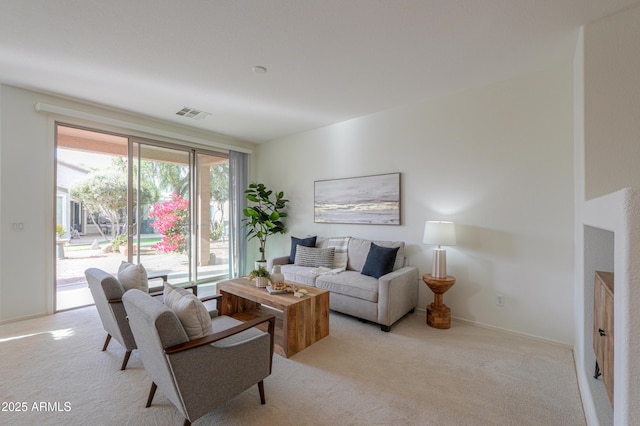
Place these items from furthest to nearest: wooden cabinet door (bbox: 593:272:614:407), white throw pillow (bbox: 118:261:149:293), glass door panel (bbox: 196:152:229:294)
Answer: glass door panel (bbox: 196:152:229:294), white throw pillow (bbox: 118:261:149:293), wooden cabinet door (bbox: 593:272:614:407)

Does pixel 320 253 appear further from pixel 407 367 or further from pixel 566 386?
pixel 566 386

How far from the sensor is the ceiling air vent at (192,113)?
3904 mm

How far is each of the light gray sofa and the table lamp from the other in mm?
367

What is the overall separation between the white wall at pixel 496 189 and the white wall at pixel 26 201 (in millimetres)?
4190

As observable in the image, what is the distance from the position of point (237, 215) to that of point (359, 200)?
102 inches

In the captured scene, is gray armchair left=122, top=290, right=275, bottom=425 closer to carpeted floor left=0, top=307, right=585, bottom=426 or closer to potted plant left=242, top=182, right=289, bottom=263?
carpeted floor left=0, top=307, right=585, bottom=426

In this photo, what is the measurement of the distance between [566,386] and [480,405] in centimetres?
78

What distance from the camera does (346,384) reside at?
6.75ft

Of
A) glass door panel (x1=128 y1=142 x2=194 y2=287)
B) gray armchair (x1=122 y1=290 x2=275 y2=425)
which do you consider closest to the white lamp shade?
gray armchair (x1=122 y1=290 x2=275 y2=425)

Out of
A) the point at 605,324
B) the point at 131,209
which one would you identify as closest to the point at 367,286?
the point at 605,324

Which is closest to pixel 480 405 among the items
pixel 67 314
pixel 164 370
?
pixel 164 370

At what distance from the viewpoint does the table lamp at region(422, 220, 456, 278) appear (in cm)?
302

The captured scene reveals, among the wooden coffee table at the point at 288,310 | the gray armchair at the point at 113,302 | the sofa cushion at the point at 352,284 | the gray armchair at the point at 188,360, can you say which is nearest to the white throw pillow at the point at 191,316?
the gray armchair at the point at 188,360

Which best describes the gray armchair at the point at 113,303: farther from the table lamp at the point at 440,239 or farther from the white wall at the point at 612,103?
the white wall at the point at 612,103
